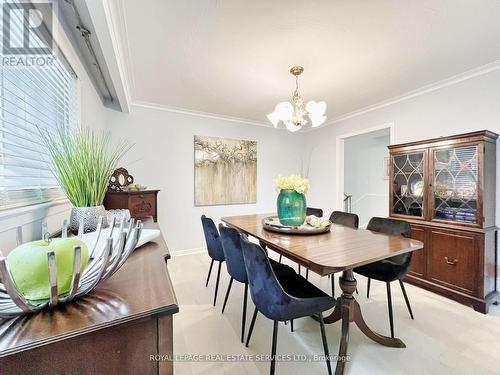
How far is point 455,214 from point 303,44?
7.79 feet

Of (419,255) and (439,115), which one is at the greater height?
(439,115)

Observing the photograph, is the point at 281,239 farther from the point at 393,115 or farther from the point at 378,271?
the point at 393,115

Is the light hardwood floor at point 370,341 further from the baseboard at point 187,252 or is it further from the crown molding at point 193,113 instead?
the crown molding at point 193,113

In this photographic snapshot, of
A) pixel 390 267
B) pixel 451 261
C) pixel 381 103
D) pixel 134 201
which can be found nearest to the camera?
pixel 390 267

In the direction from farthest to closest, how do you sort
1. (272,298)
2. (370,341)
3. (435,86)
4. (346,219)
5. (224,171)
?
(224,171)
(435,86)
(346,219)
(370,341)
(272,298)

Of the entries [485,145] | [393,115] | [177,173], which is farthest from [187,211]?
[485,145]

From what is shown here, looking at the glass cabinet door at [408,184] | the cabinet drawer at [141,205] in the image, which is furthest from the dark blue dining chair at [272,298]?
the glass cabinet door at [408,184]

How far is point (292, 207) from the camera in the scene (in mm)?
1969

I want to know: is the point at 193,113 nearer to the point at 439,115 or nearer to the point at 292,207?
the point at 292,207

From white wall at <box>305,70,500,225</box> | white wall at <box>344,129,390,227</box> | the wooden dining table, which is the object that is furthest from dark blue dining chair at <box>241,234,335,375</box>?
white wall at <box>344,129,390,227</box>

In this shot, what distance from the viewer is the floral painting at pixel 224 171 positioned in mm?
3773

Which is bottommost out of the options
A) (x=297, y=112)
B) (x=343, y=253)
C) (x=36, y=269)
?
(x=343, y=253)

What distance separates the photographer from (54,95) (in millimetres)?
1435

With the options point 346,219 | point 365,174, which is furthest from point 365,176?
point 346,219
